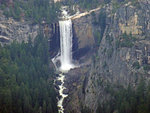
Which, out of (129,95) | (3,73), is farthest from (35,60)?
(129,95)

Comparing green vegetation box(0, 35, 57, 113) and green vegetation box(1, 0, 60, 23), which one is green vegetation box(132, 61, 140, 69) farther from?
green vegetation box(1, 0, 60, 23)

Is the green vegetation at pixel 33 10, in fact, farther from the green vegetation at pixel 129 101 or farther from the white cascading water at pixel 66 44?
the green vegetation at pixel 129 101

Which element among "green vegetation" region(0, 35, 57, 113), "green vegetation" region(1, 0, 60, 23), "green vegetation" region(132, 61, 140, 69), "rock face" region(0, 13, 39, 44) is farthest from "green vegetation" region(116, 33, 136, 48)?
"rock face" region(0, 13, 39, 44)

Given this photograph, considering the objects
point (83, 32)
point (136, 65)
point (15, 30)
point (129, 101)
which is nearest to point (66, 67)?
point (83, 32)

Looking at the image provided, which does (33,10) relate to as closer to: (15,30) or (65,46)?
(15,30)

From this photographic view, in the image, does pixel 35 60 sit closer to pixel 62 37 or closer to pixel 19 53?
pixel 19 53

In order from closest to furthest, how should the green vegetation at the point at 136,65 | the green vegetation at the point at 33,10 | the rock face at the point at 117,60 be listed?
the green vegetation at the point at 136,65 → the rock face at the point at 117,60 → the green vegetation at the point at 33,10

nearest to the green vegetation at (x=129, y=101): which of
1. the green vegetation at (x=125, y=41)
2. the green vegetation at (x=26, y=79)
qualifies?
the green vegetation at (x=125, y=41)
